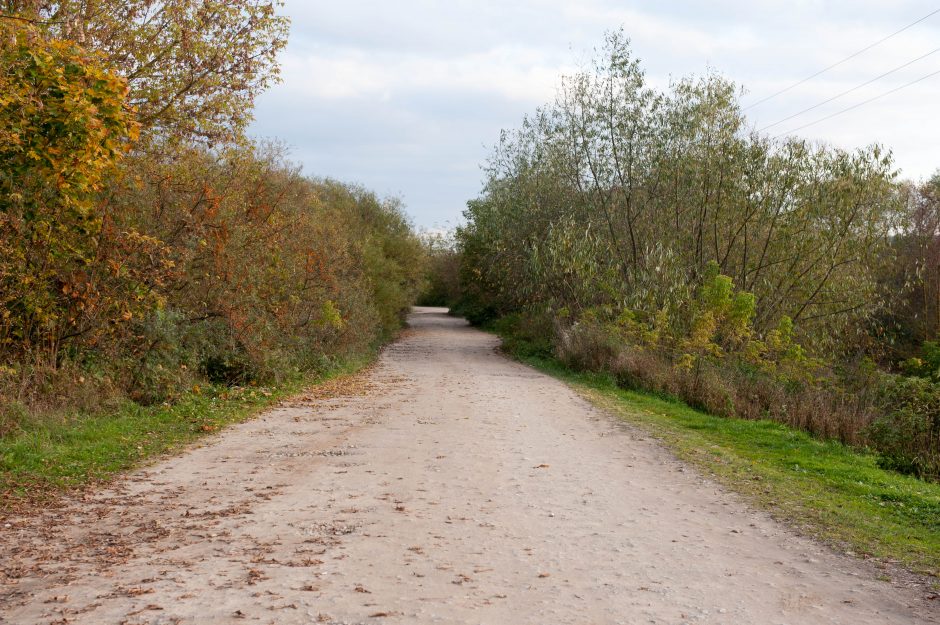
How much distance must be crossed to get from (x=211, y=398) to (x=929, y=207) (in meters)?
38.8

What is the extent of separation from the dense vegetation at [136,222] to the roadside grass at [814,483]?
27.7 ft

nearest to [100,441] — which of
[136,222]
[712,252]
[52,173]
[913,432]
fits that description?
[52,173]

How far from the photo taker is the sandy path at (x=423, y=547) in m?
5.02

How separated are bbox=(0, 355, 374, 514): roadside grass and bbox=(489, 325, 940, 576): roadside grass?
705 centimetres

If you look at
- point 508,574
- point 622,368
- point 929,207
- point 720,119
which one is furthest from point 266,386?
point 929,207

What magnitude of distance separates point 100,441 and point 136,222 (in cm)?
548

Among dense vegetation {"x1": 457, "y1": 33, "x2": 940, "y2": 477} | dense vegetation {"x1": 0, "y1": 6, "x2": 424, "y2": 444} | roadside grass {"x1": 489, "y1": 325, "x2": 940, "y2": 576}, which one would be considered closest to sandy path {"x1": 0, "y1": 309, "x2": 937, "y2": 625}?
roadside grass {"x1": 489, "y1": 325, "x2": 940, "y2": 576}

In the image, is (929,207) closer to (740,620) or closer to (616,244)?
(616,244)

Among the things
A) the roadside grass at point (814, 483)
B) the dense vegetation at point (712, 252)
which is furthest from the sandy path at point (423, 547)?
the dense vegetation at point (712, 252)

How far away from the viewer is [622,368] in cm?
2066

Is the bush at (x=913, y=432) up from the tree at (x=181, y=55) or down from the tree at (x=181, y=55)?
down

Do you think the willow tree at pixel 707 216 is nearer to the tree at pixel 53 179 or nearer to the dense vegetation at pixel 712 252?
the dense vegetation at pixel 712 252

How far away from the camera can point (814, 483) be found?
972 centimetres

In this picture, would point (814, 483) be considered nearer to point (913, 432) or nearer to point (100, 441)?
point (913, 432)
